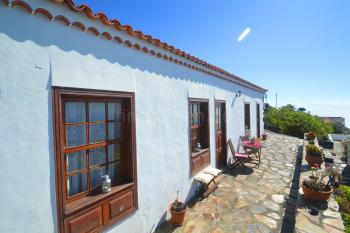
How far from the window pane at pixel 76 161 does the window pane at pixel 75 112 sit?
47 cm

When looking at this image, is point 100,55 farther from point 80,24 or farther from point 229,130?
point 229,130

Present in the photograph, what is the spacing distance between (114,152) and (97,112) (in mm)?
782

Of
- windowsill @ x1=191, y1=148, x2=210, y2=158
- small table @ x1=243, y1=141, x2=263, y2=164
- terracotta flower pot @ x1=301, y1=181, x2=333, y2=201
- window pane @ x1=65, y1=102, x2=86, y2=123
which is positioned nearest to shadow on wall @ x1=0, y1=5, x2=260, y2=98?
window pane @ x1=65, y1=102, x2=86, y2=123

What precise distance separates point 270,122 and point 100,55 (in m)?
20.0

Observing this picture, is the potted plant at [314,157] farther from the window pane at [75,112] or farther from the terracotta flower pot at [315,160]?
the window pane at [75,112]

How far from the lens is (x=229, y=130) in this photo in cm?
851

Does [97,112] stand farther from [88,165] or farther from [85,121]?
[88,165]

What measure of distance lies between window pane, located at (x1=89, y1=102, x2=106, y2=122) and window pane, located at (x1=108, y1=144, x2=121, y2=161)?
20.8 inches

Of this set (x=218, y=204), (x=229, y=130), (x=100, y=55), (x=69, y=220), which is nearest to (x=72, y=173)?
(x=69, y=220)

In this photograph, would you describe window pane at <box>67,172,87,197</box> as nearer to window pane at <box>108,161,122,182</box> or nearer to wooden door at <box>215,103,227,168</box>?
window pane at <box>108,161,122,182</box>

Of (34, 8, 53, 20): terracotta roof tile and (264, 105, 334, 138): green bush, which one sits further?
(264, 105, 334, 138): green bush

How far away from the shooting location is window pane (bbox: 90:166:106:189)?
338cm

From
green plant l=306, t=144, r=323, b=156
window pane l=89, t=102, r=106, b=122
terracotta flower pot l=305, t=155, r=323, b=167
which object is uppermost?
window pane l=89, t=102, r=106, b=122

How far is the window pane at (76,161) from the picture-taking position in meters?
3.02
